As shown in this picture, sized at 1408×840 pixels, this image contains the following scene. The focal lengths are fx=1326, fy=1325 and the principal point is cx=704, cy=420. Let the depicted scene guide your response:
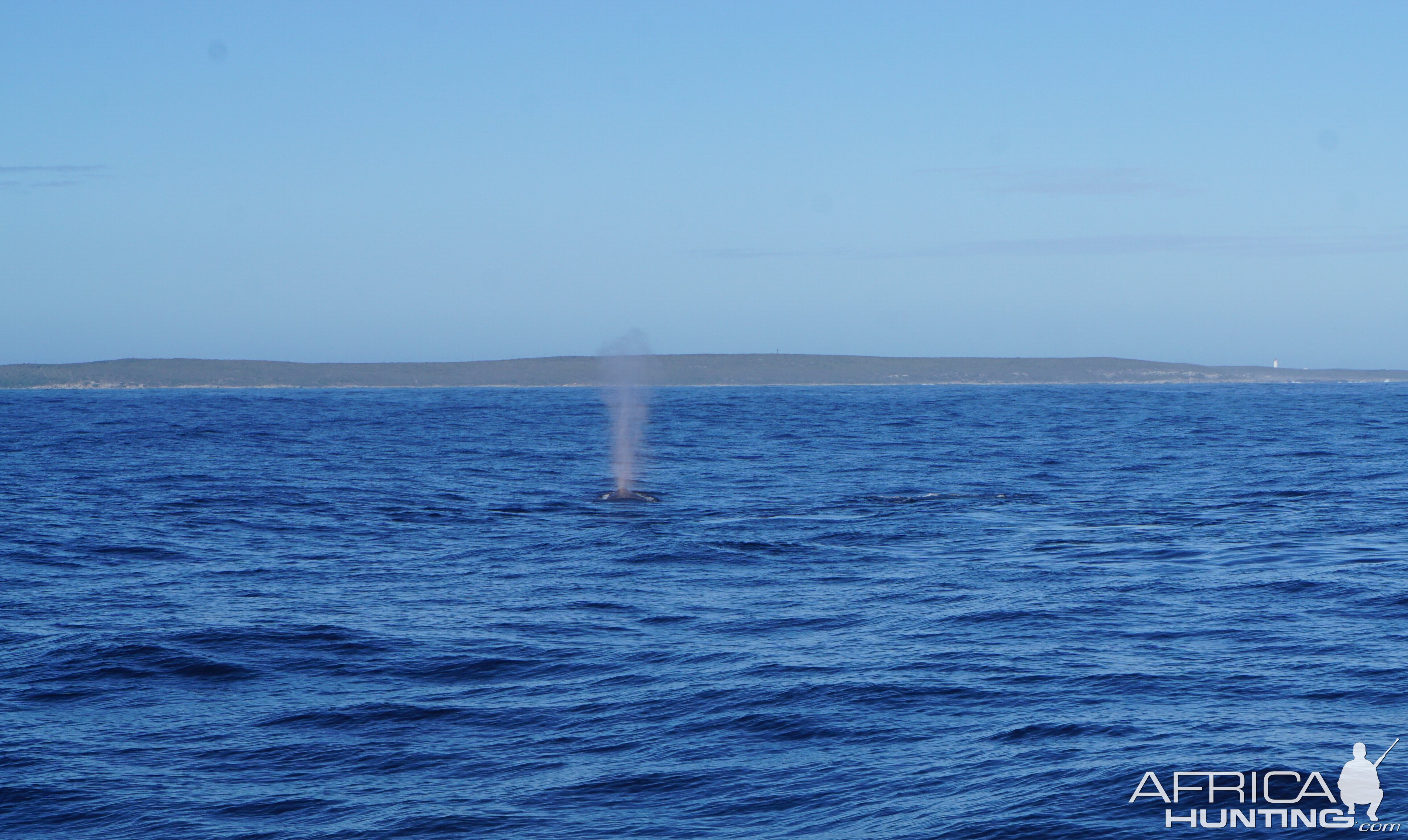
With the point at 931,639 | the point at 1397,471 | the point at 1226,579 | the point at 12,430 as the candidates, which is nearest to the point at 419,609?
the point at 931,639

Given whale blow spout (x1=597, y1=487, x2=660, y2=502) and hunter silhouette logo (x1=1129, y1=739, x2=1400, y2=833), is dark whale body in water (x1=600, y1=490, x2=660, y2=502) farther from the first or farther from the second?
hunter silhouette logo (x1=1129, y1=739, x2=1400, y2=833)

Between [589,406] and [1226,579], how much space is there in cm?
12652

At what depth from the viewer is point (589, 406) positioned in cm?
14712

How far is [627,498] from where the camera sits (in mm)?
37406

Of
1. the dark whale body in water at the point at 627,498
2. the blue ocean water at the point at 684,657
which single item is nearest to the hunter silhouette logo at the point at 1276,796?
the blue ocean water at the point at 684,657

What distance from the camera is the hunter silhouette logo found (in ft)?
35.9

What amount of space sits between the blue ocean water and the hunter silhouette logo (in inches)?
6.8

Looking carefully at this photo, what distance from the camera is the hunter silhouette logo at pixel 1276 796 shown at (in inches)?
430

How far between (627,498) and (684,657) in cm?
2036

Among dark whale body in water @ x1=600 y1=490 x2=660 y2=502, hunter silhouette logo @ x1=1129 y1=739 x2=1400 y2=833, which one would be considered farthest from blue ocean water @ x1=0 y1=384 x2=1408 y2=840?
dark whale body in water @ x1=600 y1=490 x2=660 y2=502

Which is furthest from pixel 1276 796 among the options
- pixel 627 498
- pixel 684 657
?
pixel 627 498

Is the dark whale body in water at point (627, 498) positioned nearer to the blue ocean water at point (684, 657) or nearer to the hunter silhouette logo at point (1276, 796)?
the blue ocean water at point (684, 657)

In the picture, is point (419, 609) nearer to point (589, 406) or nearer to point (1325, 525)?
point (1325, 525)

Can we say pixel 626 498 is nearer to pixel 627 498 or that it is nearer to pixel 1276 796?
pixel 627 498
